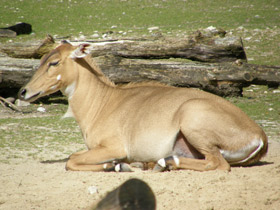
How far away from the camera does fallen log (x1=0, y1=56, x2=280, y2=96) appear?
11.0m

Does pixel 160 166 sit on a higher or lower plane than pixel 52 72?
lower

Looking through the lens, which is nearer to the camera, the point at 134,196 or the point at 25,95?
the point at 134,196

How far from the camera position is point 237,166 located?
6379 millimetres

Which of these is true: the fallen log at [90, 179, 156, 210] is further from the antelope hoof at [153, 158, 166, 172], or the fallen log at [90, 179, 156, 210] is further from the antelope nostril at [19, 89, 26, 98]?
the antelope nostril at [19, 89, 26, 98]

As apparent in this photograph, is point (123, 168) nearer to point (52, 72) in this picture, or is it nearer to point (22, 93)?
point (52, 72)

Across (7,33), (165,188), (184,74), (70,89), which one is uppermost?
(70,89)

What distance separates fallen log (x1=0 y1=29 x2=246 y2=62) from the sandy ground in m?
6.00

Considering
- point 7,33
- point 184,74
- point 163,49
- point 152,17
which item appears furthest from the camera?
point 152,17

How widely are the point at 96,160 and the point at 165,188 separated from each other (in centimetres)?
149

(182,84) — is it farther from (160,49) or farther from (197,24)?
(197,24)

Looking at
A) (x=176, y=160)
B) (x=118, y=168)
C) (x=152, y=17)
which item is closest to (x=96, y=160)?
(x=118, y=168)

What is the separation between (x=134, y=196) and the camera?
3248 mm

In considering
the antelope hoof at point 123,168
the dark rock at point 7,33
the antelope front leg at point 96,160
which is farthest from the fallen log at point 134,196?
the dark rock at point 7,33

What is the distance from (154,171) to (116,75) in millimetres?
5188
